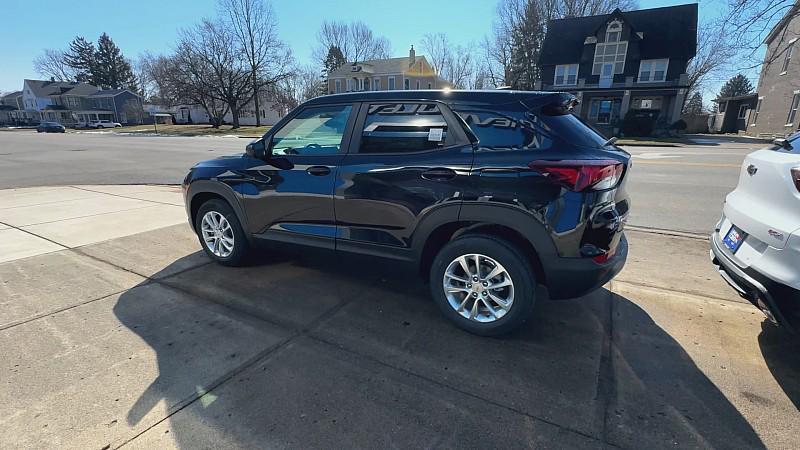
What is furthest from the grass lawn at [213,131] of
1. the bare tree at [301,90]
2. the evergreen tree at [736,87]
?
the evergreen tree at [736,87]

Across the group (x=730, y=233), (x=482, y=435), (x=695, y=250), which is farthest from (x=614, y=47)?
(x=482, y=435)

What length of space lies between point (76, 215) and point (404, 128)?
6.34 meters

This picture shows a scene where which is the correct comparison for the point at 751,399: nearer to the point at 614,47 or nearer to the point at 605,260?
the point at 605,260

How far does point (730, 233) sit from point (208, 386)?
382 cm

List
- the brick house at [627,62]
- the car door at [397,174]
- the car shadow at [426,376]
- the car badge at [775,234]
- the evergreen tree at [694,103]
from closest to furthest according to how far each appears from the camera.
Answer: the car shadow at [426,376] → the car badge at [775,234] → the car door at [397,174] → the brick house at [627,62] → the evergreen tree at [694,103]

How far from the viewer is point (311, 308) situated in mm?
3441

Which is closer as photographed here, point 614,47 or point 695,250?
point 695,250

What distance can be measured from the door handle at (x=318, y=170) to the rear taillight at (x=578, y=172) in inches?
67.6

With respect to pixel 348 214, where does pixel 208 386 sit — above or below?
below

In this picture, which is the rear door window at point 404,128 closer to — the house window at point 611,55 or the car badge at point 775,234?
the car badge at point 775,234

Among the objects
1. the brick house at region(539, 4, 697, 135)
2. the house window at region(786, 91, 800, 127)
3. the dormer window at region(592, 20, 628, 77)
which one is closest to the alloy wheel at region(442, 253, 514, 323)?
the brick house at region(539, 4, 697, 135)

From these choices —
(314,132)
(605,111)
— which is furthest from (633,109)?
(314,132)

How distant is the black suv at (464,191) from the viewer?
8.68 ft

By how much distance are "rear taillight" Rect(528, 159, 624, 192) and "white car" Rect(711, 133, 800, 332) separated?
3.39ft
